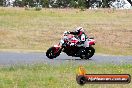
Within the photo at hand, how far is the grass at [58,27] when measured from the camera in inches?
1137

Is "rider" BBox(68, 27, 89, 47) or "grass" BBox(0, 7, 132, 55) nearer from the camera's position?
"rider" BBox(68, 27, 89, 47)

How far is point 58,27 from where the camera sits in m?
35.2

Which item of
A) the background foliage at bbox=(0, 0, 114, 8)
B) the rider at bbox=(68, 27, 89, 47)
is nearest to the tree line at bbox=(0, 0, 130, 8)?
the background foliage at bbox=(0, 0, 114, 8)

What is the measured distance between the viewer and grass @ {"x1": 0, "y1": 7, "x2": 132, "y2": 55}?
94.7 ft

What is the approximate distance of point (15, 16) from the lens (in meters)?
40.3

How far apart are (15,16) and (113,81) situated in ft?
121

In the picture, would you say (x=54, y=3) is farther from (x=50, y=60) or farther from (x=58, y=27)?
(x=50, y=60)

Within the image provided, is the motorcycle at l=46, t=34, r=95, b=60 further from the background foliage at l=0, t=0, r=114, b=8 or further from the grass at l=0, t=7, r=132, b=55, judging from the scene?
the background foliage at l=0, t=0, r=114, b=8

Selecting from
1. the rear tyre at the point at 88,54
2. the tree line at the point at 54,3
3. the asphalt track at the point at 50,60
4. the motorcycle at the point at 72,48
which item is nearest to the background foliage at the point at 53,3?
the tree line at the point at 54,3

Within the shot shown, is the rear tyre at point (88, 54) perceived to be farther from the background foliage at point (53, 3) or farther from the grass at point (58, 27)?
the background foliage at point (53, 3)

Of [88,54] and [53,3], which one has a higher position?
[88,54]

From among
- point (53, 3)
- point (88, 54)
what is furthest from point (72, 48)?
point (53, 3)

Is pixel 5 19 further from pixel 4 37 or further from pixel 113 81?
pixel 113 81

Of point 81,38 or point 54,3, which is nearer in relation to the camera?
point 81,38
